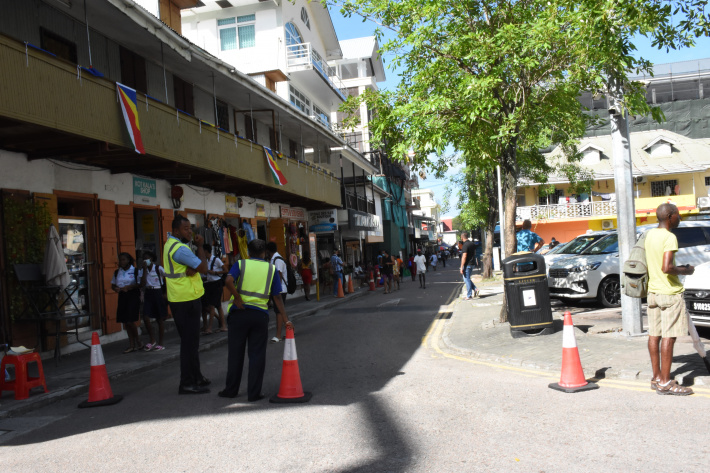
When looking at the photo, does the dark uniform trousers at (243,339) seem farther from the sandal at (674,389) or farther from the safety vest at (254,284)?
the sandal at (674,389)

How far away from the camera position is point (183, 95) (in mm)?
16234

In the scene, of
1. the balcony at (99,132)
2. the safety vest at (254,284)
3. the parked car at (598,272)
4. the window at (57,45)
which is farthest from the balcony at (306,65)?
the safety vest at (254,284)

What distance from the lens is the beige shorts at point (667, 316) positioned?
5.68m

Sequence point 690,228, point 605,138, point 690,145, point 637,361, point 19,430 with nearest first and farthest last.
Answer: point 19,430, point 637,361, point 690,228, point 690,145, point 605,138

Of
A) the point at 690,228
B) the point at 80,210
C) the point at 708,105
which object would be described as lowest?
the point at 690,228

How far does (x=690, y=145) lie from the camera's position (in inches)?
1741

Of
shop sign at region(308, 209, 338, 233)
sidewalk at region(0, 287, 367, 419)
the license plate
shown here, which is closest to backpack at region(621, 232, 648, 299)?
the license plate

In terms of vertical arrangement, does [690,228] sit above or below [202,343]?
above

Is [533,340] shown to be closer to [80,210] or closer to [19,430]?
[19,430]

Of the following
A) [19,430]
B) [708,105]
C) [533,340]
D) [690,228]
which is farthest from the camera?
[708,105]

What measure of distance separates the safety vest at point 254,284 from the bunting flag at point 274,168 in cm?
1168

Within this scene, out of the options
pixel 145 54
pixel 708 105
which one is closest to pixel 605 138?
pixel 708 105

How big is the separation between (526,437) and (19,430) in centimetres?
492

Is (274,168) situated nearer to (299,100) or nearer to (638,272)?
(299,100)
